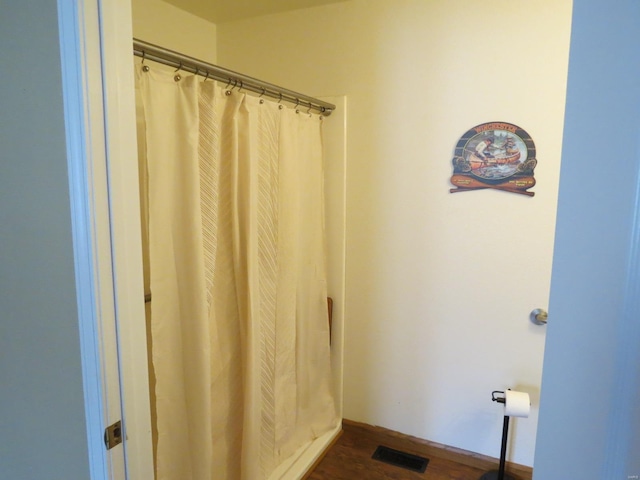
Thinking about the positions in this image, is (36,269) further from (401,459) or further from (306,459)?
(401,459)

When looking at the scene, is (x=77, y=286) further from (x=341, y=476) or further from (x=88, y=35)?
(x=341, y=476)

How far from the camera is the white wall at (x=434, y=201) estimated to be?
1.71 m

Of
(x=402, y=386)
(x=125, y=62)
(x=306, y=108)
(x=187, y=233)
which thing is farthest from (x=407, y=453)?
(x=125, y=62)

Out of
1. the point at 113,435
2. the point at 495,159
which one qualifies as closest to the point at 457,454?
the point at 495,159

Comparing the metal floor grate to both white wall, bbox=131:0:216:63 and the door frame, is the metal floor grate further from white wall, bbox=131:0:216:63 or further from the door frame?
white wall, bbox=131:0:216:63

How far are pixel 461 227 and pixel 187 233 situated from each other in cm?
129

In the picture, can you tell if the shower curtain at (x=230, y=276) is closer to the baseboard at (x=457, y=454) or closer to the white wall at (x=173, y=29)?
the baseboard at (x=457, y=454)

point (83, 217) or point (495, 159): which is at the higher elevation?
point (495, 159)

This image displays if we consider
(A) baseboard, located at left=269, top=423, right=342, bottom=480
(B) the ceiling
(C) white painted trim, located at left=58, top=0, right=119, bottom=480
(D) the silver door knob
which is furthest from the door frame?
(D) the silver door knob

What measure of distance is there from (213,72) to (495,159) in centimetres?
127

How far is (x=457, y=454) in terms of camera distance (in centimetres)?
200

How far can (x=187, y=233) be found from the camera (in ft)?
4.17

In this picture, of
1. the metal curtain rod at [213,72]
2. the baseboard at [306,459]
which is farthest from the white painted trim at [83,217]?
the baseboard at [306,459]

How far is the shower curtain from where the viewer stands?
124cm
